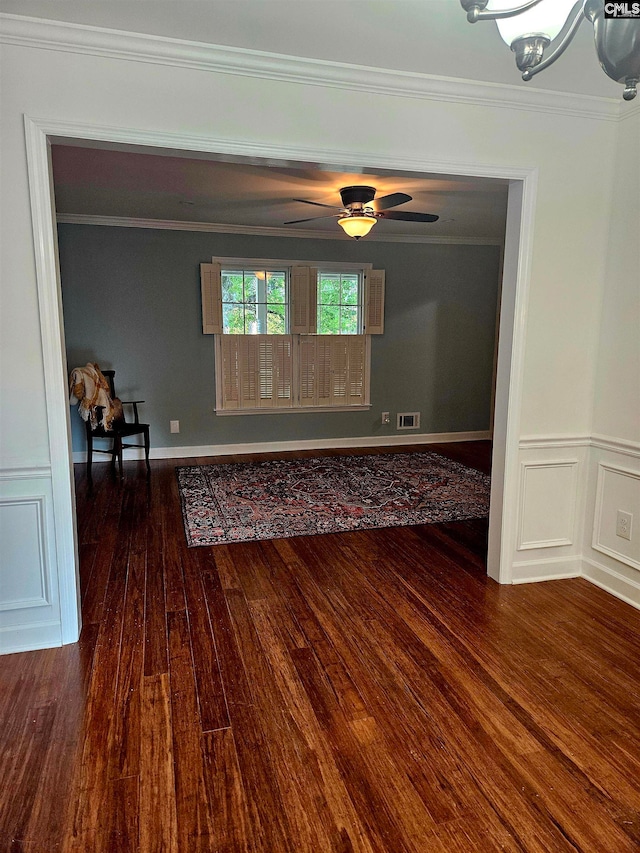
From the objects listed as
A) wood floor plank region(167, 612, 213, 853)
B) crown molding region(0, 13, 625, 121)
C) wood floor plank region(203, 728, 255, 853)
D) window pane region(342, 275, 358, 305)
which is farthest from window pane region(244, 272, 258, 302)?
wood floor plank region(203, 728, 255, 853)

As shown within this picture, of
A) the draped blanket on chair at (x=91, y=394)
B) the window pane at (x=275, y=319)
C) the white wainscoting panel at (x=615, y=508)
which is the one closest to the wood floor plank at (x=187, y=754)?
the white wainscoting panel at (x=615, y=508)

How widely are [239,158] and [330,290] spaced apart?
407 centimetres

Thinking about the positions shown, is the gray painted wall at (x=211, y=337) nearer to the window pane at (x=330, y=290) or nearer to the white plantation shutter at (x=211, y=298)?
the white plantation shutter at (x=211, y=298)

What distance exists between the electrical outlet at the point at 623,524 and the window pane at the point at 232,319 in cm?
439

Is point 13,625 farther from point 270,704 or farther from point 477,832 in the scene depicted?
point 477,832

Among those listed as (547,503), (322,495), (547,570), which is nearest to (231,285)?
(322,495)

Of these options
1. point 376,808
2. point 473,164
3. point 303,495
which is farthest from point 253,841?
point 303,495

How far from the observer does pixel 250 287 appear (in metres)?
6.20

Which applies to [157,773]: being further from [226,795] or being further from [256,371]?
[256,371]

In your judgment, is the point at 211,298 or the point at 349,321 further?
the point at 349,321

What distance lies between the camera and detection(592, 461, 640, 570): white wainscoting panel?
2.87m

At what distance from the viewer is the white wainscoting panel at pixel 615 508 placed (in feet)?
9.41

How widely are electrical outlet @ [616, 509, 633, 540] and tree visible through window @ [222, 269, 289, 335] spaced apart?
4247 millimetres

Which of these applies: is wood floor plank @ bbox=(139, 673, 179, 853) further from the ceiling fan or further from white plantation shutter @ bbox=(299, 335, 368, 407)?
white plantation shutter @ bbox=(299, 335, 368, 407)
